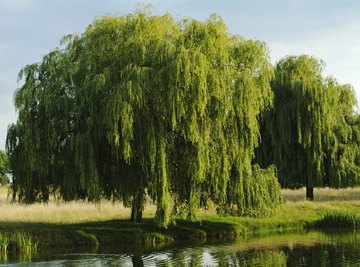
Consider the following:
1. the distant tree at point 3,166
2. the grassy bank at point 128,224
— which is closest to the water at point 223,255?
the grassy bank at point 128,224

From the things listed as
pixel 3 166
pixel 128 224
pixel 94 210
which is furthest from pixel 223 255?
pixel 3 166

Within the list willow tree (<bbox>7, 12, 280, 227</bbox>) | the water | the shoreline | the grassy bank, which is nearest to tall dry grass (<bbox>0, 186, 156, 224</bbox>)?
the grassy bank

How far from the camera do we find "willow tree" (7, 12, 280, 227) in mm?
20359

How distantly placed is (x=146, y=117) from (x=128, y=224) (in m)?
6.48

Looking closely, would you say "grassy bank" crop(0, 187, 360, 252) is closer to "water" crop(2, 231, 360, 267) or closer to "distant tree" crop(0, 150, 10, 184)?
"water" crop(2, 231, 360, 267)

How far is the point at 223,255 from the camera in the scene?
765 inches

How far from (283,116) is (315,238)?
1177 centimetres

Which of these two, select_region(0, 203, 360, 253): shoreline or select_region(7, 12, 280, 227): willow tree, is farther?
select_region(0, 203, 360, 253): shoreline

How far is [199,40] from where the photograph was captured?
21.5m

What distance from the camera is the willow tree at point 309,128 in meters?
33.5

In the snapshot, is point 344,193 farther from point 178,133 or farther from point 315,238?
point 178,133

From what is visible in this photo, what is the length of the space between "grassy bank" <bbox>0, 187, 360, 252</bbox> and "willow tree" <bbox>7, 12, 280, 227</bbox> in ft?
5.54

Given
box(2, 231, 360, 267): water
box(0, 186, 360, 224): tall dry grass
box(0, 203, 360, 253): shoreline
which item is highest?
box(0, 186, 360, 224): tall dry grass

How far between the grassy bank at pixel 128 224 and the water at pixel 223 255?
1.35 metres
